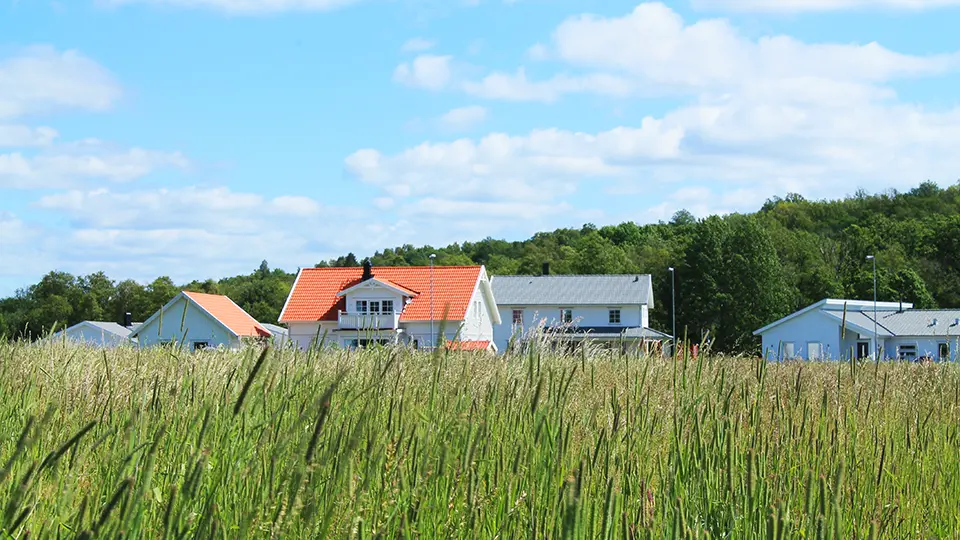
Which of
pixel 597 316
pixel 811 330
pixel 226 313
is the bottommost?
pixel 811 330

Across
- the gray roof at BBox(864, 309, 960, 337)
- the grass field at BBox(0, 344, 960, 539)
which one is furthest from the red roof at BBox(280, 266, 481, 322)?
the grass field at BBox(0, 344, 960, 539)

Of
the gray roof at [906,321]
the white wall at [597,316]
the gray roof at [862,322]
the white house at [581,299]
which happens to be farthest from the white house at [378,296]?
the gray roof at [906,321]

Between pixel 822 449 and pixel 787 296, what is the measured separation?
6793cm

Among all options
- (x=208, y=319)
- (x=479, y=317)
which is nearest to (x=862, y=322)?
(x=479, y=317)

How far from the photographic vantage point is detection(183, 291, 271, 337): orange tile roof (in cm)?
4800

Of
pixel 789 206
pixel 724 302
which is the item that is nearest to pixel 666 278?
Answer: pixel 724 302

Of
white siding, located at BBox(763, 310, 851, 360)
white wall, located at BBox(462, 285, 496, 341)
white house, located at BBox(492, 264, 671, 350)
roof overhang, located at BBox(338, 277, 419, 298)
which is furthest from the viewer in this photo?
white house, located at BBox(492, 264, 671, 350)

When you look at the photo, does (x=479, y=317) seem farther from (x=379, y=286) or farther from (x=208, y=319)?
(x=208, y=319)

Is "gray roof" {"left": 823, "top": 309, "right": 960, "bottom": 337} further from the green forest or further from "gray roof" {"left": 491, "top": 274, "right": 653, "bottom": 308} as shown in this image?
"gray roof" {"left": 491, "top": 274, "right": 653, "bottom": 308}

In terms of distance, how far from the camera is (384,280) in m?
50.8

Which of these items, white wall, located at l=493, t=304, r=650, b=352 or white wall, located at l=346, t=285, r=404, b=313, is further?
white wall, located at l=493, t=304, r=650, b=352

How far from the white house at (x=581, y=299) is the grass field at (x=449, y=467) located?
197 feet

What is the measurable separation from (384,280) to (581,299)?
19868 millimetres

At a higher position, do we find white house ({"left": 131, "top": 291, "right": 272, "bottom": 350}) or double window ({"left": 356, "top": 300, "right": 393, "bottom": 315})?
double window ({"left": 356, "top": 300, "right": 393, "bottom": 315})
